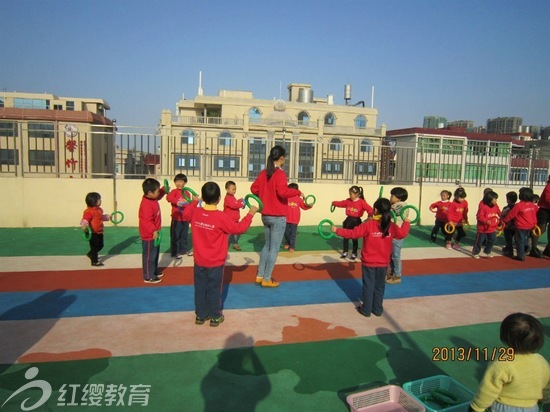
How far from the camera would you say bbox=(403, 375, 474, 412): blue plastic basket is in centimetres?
320

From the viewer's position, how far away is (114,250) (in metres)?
8.79

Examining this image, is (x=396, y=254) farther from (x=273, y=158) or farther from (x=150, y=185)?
(x=150, y=185)

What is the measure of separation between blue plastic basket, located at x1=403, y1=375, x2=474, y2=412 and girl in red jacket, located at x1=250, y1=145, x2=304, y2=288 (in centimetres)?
303

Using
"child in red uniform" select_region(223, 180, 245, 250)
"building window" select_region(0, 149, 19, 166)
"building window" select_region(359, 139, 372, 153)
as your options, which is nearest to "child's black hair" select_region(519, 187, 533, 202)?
"building window" select_region(359, 139, 372, 153)

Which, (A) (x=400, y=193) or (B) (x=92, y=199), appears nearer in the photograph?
(A) (x=400, y=193)

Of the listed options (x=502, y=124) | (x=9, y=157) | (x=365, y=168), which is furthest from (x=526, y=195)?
(x=502, y=124)

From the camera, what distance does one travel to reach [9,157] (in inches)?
435

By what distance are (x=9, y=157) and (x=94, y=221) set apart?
5.92 metres

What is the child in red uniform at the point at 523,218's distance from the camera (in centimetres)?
873

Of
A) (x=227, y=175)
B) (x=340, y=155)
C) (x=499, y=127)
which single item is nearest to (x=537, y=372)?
(x=227, y=175)

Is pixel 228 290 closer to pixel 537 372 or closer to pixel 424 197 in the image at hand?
pixel 537 372

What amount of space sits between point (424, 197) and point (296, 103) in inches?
2173

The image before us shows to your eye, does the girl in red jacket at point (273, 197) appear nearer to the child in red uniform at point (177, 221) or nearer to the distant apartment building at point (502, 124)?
the child in red uniform at point (177, 221)

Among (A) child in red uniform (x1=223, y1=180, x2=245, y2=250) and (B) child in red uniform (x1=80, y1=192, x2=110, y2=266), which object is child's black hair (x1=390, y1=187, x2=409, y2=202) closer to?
(A) child in red uniform (x1=223, y1=180, x2=245, y2=250)
